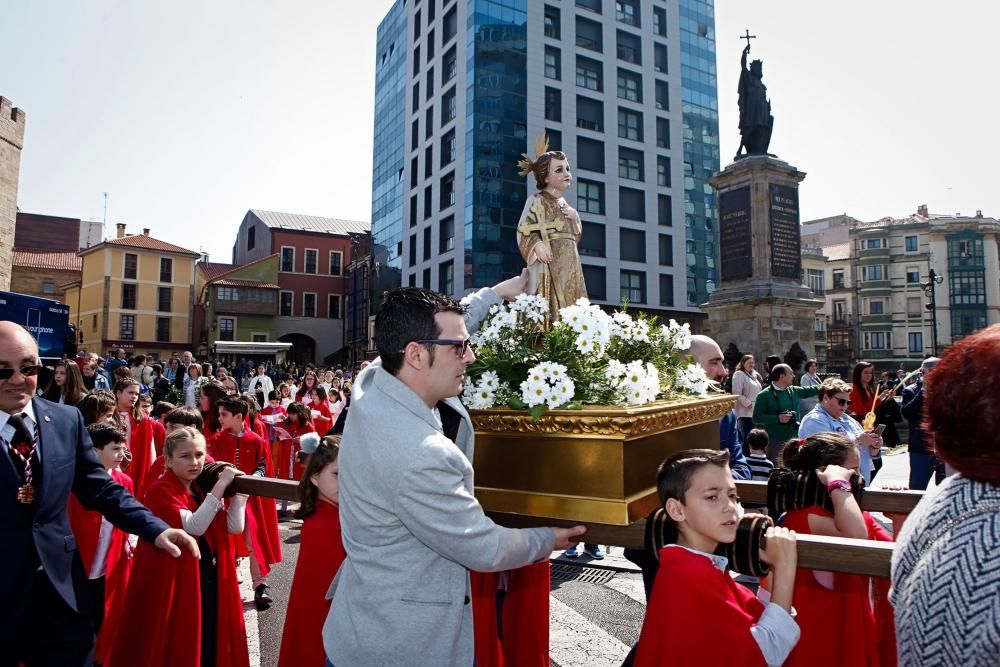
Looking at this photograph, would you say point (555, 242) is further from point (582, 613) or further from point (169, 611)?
point (169, 611)

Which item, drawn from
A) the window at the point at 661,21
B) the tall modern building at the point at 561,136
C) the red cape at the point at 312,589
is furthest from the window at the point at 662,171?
the red cape at the point at 312,589

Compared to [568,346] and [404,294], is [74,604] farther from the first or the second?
[568,346]

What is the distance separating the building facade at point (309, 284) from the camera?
1941 inches

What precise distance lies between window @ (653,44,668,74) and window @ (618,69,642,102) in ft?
6.15

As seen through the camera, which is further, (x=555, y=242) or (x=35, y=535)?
(x=555, y=242)

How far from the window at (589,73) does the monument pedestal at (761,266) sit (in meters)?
22.1

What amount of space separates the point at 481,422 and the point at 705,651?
1106mm

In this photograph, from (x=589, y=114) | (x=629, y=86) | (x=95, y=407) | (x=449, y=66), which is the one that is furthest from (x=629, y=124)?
(x=95, y=407)

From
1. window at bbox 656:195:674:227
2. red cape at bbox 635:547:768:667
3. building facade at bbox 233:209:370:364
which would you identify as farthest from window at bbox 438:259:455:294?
red cape at bbox 635:547:768:667

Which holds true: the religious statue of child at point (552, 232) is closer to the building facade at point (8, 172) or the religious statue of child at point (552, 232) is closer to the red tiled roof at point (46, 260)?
the building facade at point (8, 172)

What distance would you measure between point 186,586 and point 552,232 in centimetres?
297

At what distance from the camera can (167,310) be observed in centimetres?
4981

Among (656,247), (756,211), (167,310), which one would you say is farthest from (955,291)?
(167,310)

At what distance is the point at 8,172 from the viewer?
25.1 meters
